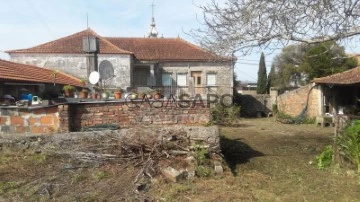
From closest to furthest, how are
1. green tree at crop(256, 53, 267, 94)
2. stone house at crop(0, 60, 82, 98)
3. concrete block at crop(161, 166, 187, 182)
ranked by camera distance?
concrete block at crop(161, 166, 187, 182), stone house at crop(0, 60, 82, 98), green tree at crop(256, 53, 267, 94)

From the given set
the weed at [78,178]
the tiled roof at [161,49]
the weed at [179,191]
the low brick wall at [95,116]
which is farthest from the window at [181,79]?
the weed at [179,191]

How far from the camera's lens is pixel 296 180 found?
23.3 ft

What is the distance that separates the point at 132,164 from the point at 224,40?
13.8 feet

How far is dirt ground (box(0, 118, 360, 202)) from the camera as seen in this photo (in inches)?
213

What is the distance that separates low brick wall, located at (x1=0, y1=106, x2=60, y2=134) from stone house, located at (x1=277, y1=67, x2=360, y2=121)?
49.1 feet

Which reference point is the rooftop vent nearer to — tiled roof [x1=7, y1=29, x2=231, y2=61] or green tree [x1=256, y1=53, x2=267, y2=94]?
tiled roof [x1=7, y1=29, x2=231, y2=61]

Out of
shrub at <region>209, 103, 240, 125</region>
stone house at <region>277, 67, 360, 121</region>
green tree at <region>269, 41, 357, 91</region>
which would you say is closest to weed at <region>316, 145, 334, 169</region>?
shrub at <region>209, 103, 240, 125</region>

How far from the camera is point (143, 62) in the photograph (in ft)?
93.1

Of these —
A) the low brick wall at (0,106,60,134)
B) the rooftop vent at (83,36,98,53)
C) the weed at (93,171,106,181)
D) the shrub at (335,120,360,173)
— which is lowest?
the weed at (93,171,106,181)

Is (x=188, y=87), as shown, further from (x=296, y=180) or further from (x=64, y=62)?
(x=296, y=180)

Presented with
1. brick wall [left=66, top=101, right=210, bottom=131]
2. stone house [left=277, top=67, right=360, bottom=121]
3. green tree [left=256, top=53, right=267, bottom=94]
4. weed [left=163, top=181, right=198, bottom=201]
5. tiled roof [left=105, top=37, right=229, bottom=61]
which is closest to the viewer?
weed [left=163, top=181, right=198, bottom=201]

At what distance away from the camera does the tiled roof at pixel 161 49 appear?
95.4 feet

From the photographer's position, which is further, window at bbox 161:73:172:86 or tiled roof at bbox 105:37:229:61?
window at bbox 161:73:172:86

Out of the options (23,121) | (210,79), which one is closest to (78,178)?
(23,121)
